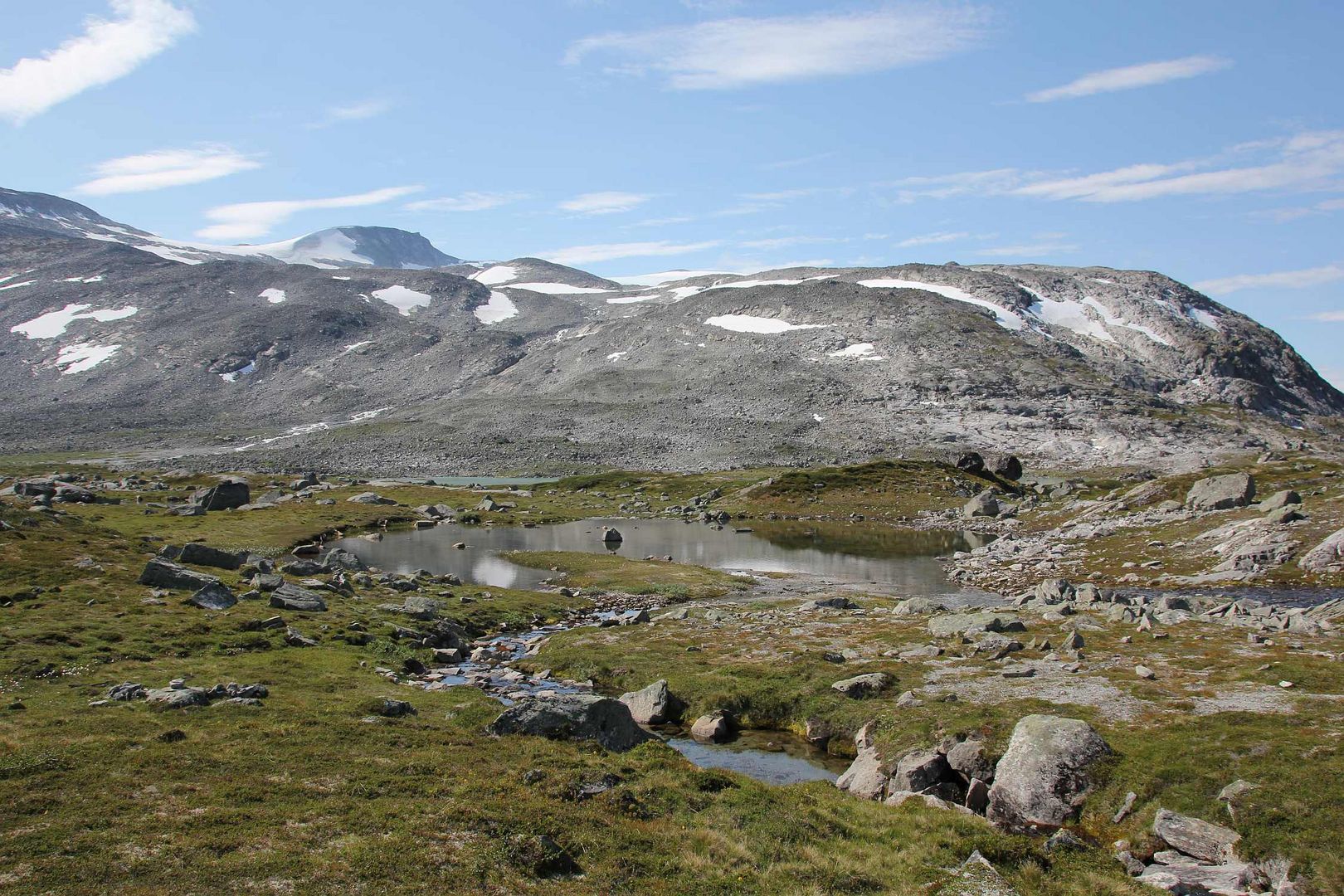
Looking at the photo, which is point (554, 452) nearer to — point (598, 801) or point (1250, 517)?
point (1250, 517)

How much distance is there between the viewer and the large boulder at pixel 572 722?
23859mm

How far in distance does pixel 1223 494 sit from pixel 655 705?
6208cm

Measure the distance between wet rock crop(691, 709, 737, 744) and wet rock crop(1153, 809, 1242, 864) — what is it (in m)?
14.4

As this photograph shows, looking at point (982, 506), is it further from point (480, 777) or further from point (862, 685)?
point (480, 777)

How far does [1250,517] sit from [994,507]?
4045 cm

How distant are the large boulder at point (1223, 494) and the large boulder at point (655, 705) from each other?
5873 centimetres

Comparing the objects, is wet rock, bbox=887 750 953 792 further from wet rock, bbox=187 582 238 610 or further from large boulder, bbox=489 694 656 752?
wet rock, bbox=187 582 238 610

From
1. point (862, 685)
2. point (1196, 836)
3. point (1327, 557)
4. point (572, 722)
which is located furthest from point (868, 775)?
point (1327, 557)

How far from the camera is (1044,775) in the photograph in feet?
66.2

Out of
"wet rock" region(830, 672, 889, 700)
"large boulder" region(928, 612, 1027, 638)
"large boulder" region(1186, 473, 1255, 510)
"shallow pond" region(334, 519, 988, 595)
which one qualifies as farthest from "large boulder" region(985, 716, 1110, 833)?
"large boulder" region(1186, 473, 1255, 510)

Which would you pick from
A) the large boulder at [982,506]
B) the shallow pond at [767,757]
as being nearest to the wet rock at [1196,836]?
the shallow pond at [767,757]

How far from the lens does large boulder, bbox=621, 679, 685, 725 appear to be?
29.8 meters

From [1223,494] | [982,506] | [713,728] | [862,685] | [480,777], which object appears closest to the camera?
[480,777]

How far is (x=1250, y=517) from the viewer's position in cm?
5909
